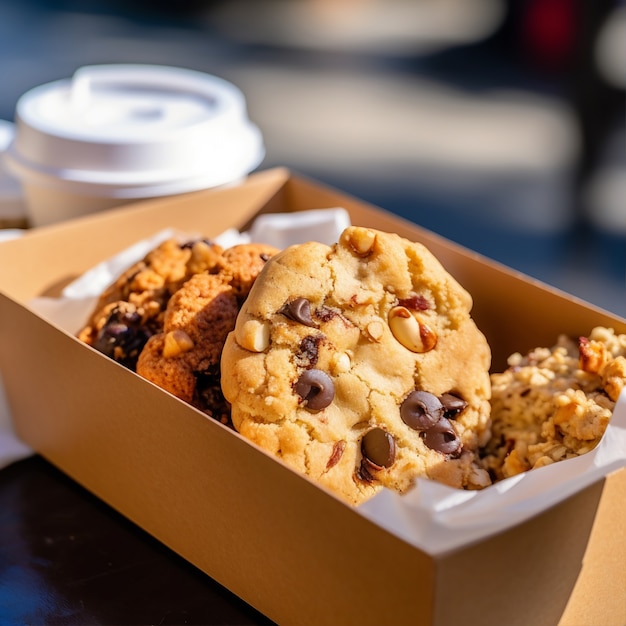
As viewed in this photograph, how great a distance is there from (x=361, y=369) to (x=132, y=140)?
0.69m

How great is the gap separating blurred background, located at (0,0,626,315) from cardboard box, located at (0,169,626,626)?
4.41 ft

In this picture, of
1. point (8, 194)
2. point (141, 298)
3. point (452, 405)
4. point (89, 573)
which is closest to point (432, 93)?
point (8, 194)

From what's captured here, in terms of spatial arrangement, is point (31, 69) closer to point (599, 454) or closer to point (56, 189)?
point (56, 189)

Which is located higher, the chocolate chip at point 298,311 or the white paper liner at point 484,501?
the chocolate chip at point 298,311

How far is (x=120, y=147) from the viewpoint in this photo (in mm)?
1443

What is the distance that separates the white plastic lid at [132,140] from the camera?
145 centimetres

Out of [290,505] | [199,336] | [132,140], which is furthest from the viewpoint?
[132,140]

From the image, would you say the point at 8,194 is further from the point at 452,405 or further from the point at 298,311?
the point at 452,405

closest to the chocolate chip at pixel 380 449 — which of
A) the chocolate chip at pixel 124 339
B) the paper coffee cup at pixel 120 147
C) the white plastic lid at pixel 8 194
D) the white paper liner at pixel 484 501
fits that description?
the white paper liner at pixel 484 501

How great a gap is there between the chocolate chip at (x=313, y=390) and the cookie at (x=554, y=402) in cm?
20

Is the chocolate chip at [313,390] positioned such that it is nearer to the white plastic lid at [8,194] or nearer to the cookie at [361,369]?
the cookie at [361,369]

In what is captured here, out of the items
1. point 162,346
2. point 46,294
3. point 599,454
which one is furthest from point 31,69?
point 599,454

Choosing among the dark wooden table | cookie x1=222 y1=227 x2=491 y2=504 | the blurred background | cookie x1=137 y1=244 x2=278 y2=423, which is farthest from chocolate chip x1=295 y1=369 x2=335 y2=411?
the blurred background

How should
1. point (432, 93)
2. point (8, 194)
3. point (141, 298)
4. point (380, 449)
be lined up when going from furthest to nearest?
point (432, 93) < point (8, 194) < point (141, 298) < point (380, 449)
